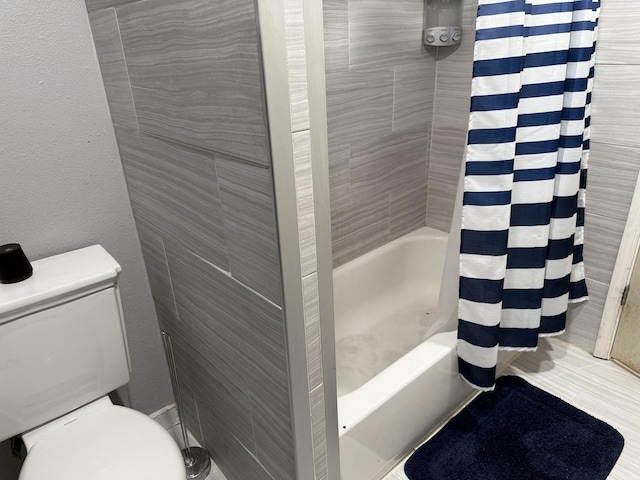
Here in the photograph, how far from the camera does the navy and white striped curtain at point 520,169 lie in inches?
49.3

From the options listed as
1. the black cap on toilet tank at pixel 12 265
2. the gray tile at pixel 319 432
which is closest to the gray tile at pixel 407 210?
the gray tile at pixel 319 432

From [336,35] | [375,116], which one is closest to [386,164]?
[375,116]

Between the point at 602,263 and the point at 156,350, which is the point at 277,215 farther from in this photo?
the point at 602,263

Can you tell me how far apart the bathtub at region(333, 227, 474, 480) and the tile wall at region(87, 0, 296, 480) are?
0.31m

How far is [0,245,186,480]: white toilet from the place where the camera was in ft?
3.76

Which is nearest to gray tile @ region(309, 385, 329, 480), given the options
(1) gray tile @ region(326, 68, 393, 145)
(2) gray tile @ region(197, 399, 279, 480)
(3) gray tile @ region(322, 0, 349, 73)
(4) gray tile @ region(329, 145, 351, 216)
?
(2) gray tile @ region(197, 399, 279, 480)

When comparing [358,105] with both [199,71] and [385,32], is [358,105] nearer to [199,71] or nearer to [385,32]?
[385,32]

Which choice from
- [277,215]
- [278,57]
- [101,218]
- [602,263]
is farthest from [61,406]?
[602,263]

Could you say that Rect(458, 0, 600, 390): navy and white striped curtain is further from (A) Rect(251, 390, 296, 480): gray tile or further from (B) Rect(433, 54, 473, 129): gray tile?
(A) Rect(251, 390, 296, 480): gray tile

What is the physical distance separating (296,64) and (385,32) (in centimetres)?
124

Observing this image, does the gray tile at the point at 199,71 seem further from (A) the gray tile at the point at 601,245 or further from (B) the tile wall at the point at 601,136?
(A) the gray tile at the point at 601,245

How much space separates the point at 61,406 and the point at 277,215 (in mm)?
974

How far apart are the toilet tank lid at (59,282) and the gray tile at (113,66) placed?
401 mm

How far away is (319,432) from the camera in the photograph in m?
1.12
